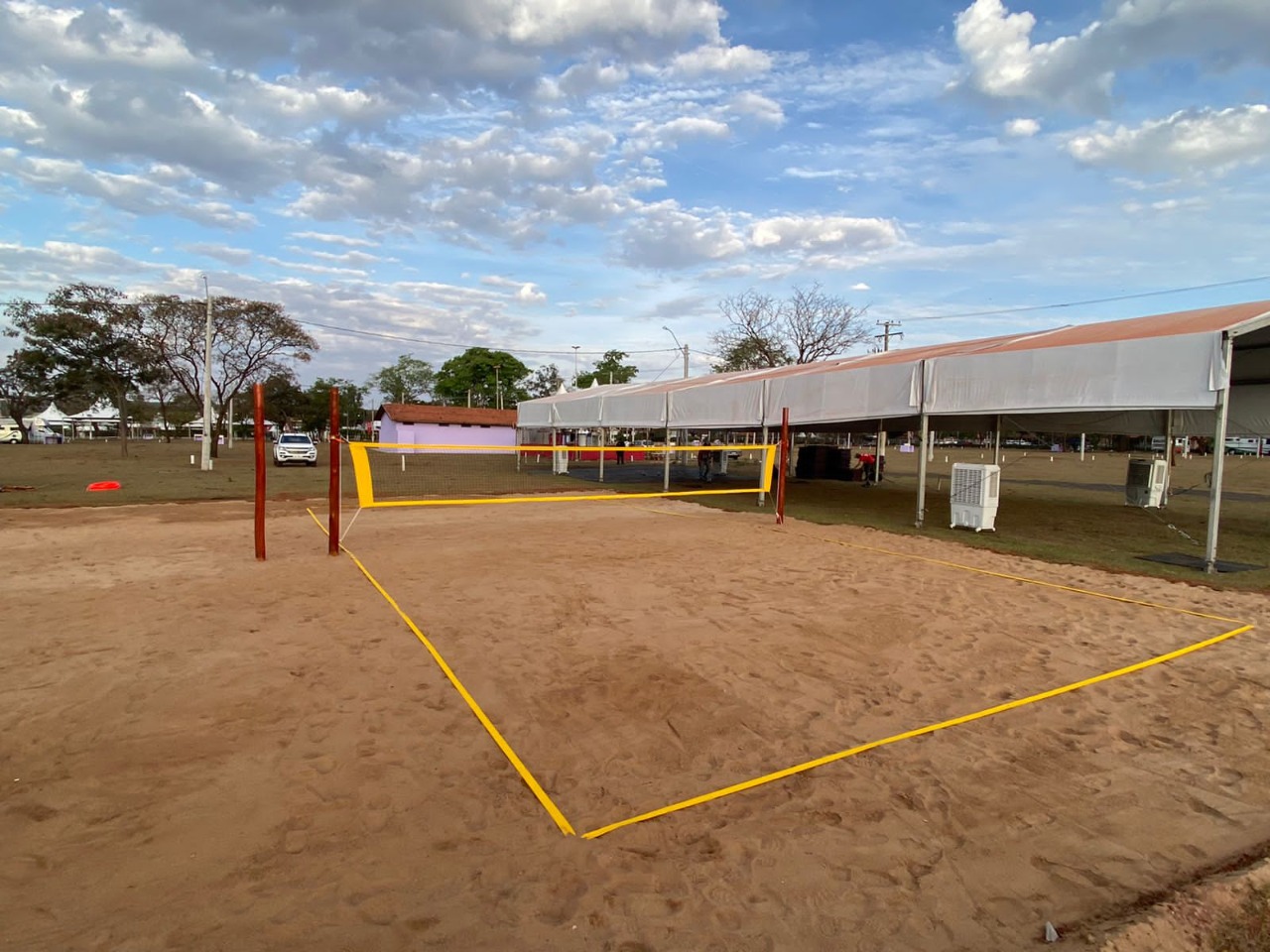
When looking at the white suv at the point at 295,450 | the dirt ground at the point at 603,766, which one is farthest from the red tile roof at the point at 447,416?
the dirt ground at the point at 603,766

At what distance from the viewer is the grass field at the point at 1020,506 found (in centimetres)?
1032

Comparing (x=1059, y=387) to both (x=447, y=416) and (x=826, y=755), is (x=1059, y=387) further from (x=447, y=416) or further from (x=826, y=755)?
(x=447, y=416)

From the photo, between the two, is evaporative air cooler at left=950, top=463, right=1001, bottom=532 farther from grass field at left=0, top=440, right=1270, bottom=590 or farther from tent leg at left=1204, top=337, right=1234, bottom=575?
tent leg at left=1204, top=337, right=1234, bottom=575

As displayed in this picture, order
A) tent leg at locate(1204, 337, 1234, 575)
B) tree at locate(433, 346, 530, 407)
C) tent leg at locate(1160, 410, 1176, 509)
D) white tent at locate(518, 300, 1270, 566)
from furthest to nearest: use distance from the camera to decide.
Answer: tree at locate(433, 346, 530, 407) → tent leg at locate(1160, 410, 1176, 509) → white tent at locate(518, 300, 1270, 566) → tent leg at locate(1204, 337, 1234, 575)

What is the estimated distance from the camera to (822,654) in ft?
17.2

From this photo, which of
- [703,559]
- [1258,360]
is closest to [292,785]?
[703,559]

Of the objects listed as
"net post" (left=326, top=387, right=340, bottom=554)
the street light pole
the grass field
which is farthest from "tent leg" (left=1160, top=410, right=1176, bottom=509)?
the street light pole

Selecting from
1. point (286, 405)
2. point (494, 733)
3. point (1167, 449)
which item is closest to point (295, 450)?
point (494, 733)

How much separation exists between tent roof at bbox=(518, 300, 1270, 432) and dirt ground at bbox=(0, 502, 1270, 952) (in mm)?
3235

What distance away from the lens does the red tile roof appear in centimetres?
4638

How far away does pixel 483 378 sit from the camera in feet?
260

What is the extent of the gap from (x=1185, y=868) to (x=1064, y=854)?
45 cm

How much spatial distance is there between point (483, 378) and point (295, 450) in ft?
159

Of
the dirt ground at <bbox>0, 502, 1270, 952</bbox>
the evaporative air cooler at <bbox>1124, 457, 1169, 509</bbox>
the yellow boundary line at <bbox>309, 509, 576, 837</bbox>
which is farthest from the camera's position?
the evaporative air cooler at <bbox>1124, 457, 1169, 509</bbox>
